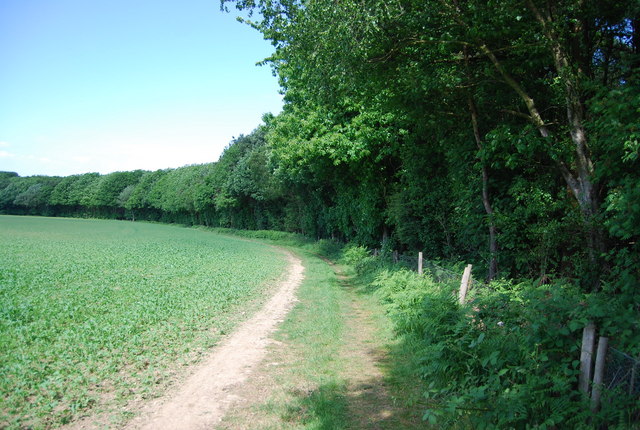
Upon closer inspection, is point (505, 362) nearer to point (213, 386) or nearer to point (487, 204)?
point (213, 386)

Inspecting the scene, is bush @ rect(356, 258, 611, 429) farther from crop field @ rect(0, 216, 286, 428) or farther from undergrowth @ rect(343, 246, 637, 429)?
crop field @ rect(0, 216, 286, 428)

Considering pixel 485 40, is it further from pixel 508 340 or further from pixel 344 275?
A: pixel 344 275

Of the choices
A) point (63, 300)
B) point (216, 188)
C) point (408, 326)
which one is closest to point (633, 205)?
point (408, 326)

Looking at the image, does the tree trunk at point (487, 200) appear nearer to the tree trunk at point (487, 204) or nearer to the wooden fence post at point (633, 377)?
the tree trunk at point (487, 204)

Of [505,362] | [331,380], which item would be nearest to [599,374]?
[505,362]

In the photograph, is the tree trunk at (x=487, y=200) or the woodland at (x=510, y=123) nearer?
the woodland at (x=510, y=123)

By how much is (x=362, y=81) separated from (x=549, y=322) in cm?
878

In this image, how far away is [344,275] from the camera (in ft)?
70.6

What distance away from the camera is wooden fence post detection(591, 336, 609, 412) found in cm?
448

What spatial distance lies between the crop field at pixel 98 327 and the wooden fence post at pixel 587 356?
5939 millimetres

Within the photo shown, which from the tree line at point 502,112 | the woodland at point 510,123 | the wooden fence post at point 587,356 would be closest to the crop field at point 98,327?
the wooden fence post at point 587,356

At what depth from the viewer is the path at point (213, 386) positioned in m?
5.63

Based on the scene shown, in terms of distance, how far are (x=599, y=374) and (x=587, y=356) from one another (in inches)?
9.9

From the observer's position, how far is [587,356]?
15.6ft
